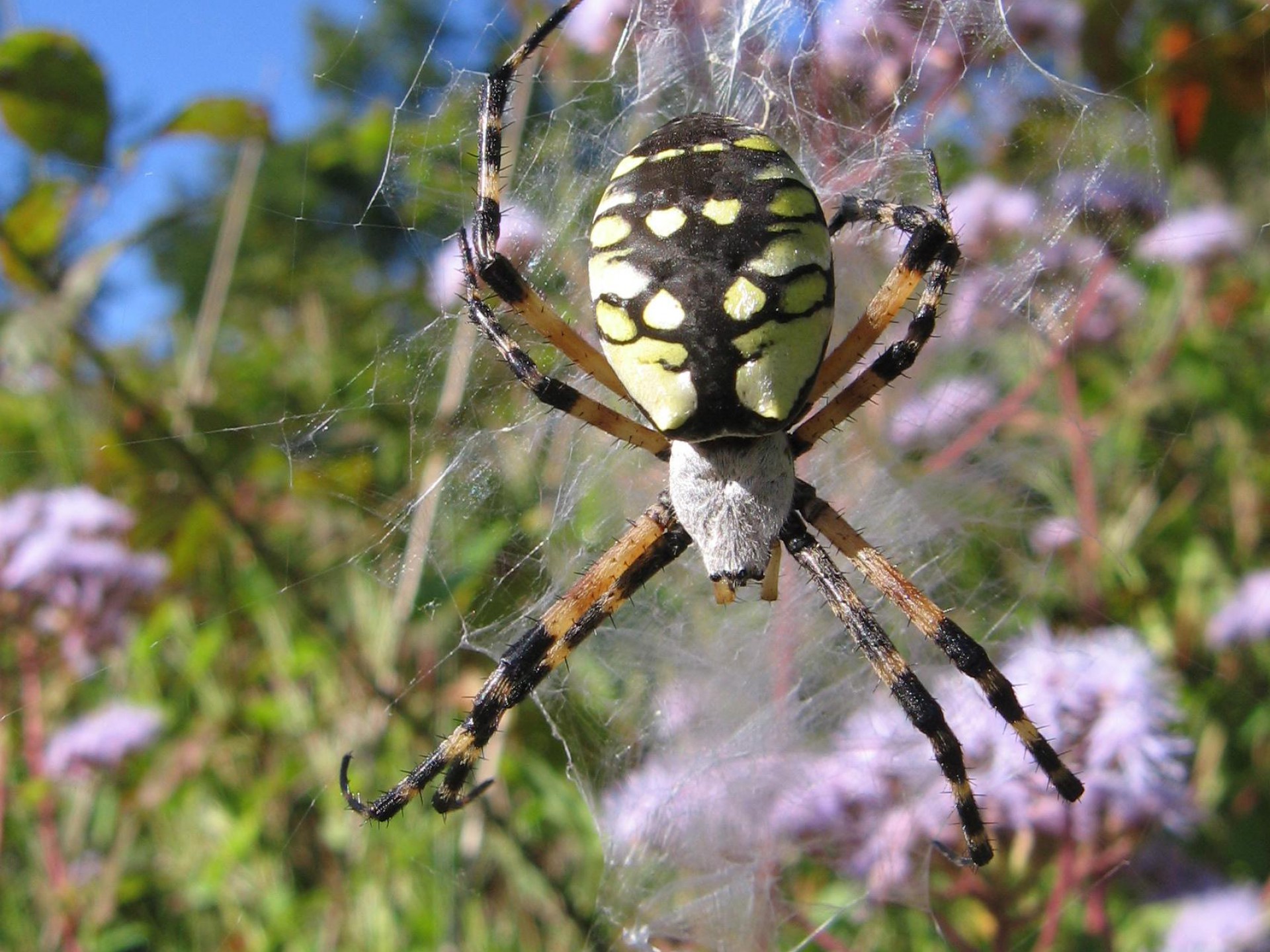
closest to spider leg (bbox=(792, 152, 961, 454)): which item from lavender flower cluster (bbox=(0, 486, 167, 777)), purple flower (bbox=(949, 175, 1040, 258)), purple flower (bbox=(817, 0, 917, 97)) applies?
purple flower (bbox=(817, 0, 917, 97))

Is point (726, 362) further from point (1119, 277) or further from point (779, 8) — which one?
point (1119, 277)

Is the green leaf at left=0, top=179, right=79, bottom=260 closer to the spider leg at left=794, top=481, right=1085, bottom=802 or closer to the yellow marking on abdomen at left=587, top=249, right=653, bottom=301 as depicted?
the yellow marking on abdomen at left=587, top=249, right=653, bottom=301

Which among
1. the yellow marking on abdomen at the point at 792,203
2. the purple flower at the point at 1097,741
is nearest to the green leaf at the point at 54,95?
the yellow marking on abdomen at the point at 792,203

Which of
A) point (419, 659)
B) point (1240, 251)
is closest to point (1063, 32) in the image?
point (1240, 251)

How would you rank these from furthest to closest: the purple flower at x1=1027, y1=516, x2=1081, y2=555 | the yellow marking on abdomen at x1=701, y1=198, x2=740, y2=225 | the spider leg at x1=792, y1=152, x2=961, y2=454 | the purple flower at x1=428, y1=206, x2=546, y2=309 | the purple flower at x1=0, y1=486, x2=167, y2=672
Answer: the purple flower at x1=0, y1=486, x2=167, y2=672 < the purple flower at x1=1027, y1=516, x2=1081, y2=555 < the purple flower at x1=428, y1=206, x2=546, y2=309 < the spider leg at x1=792, y1=152, x2=961, y2=454 < the yellow marking on abdomen at x1=701, y1=198, x2=740, y2=225

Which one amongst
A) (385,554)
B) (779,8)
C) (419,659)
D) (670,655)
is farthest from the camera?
(419,659)

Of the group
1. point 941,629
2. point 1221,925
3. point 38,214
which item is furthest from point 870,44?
point 1221,925
